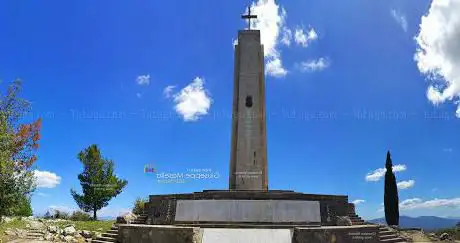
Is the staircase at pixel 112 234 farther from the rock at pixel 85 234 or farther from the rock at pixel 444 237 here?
the rock at pixel 444 237

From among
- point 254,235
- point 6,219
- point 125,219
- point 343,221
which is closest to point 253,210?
point 254,235

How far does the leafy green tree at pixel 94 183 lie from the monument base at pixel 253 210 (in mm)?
20623

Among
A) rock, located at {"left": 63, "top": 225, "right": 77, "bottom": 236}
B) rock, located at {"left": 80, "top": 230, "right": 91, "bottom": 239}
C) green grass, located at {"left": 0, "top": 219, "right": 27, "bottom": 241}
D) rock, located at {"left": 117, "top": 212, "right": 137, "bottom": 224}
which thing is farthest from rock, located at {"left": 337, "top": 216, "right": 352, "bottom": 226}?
green grass, located at {"left": 0, "top": 219, "right": 27, "bottom": 241}

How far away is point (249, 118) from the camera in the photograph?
2205 cm

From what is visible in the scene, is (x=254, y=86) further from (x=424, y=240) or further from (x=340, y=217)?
(x=424, y=240)

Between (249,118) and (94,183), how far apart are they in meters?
19.9

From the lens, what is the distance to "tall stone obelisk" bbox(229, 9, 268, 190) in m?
21.3

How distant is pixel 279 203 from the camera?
15.5 metres

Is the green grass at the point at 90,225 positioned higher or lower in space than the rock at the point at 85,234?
higher

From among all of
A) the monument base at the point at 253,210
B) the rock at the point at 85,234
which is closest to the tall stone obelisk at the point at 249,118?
the monument base at the point at 253,210

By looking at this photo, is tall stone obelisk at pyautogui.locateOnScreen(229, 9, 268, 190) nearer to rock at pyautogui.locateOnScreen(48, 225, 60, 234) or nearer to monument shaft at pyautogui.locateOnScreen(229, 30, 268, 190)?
monument shaft at pyautogui.locateOnScreen(229, 30, 268, 190)

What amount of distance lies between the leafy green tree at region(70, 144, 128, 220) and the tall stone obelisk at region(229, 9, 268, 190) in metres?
18.3

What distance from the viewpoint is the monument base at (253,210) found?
15.3m

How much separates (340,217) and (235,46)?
41.0ft
